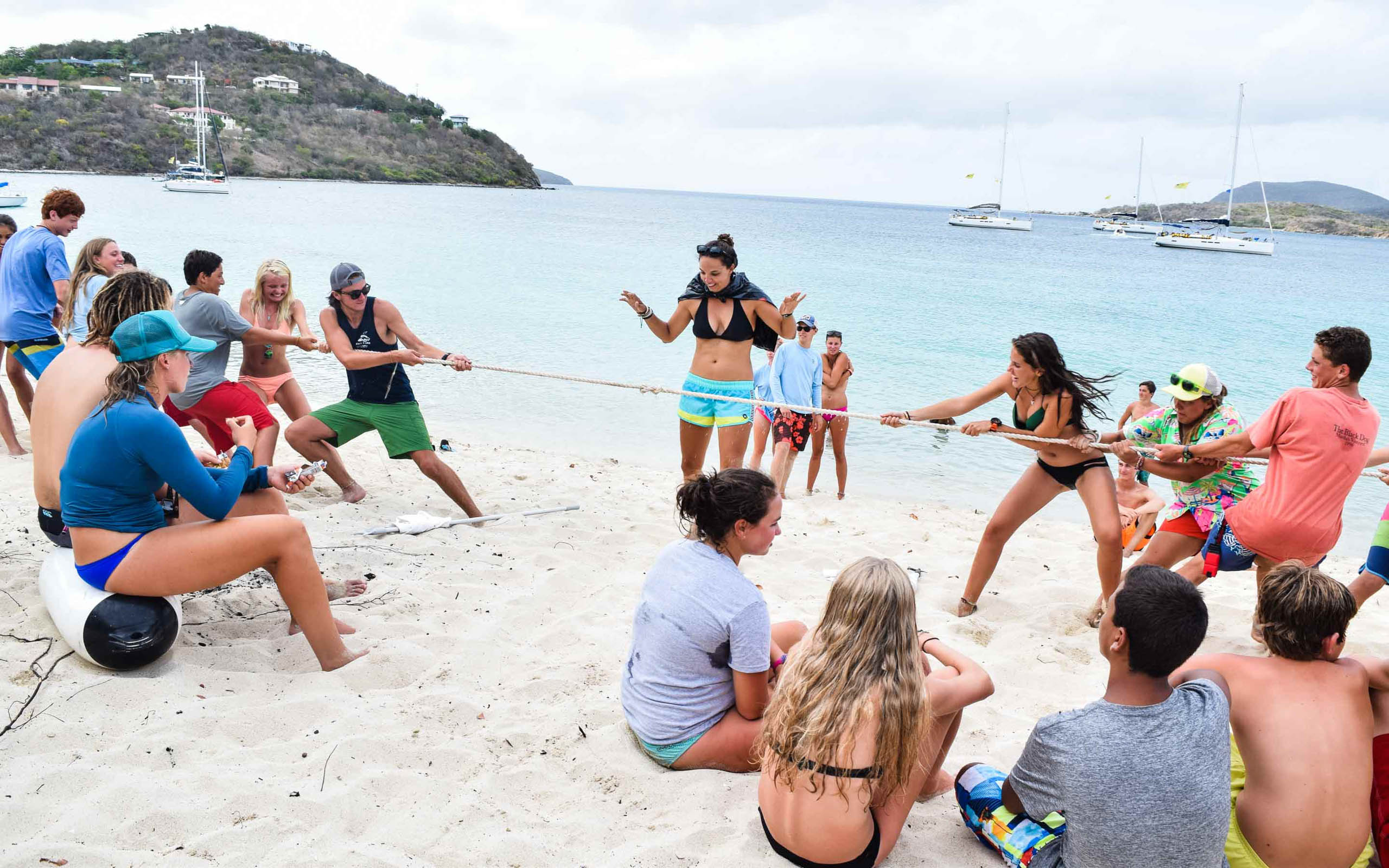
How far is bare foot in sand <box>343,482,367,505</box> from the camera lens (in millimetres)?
6301

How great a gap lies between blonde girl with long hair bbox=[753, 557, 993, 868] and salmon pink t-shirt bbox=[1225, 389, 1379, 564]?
2.72 meters

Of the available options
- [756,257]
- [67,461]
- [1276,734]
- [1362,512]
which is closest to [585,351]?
[1362,512]

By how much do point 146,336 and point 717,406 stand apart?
3.49 m

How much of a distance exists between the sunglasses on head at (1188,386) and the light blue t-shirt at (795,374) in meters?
3.43

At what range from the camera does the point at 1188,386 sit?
15.0 feet

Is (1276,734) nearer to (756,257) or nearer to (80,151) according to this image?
(756,257)

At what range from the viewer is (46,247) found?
6.28m

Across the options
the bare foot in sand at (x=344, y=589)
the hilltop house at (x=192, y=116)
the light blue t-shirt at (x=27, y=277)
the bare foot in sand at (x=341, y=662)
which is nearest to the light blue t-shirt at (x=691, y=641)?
the bare foot in sand at (x=341, y=662)

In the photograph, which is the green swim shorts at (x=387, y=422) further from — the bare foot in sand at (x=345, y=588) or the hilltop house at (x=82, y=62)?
the hilltop house at (x=82, y=62)

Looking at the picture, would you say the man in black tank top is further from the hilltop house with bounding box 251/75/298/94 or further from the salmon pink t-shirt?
the hilltop house with bounding box 251/75/298/94

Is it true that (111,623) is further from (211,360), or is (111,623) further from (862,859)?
(862,859)

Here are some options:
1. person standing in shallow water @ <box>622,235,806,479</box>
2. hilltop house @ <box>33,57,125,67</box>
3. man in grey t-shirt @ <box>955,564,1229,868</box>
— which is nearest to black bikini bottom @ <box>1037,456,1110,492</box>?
person standing in shallow water @ <box>622,235,806,479</box>

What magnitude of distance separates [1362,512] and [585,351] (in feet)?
39.9

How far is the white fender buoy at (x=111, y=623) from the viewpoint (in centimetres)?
333
